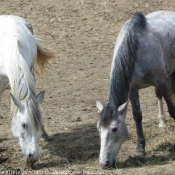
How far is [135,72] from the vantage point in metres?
6.18

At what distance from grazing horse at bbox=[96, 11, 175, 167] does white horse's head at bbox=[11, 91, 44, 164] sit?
647 millimetres

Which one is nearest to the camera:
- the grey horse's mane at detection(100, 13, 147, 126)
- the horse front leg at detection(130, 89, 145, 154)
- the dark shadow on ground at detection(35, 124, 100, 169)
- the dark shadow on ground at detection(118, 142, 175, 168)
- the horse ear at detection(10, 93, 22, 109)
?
the grey horse's mane at detection(100, 13, 147, 126)

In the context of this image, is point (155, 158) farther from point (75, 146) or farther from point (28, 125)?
point (28, 125)

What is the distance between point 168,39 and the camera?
675 cm

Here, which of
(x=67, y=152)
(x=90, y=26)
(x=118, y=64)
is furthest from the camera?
(x=90, y=26)

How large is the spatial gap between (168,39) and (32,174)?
7.70ft

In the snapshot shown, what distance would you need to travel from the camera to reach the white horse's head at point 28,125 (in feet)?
19.0

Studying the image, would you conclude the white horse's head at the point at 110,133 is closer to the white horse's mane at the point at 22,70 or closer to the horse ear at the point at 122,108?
the horse ear at the point at 122,108

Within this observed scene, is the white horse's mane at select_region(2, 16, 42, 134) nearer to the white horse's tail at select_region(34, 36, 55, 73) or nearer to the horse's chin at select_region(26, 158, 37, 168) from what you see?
the horse's chin at select_region(26, 158, 37, 168)

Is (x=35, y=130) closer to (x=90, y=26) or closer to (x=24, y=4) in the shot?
(x=90, y=26)

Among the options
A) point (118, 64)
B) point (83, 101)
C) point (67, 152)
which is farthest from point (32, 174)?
point (83, 101)

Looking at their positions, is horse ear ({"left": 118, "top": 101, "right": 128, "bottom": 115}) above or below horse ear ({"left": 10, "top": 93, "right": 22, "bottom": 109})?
below

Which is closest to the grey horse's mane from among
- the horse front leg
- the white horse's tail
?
the horse front leg

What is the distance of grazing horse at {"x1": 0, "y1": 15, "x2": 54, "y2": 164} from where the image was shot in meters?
5.85
